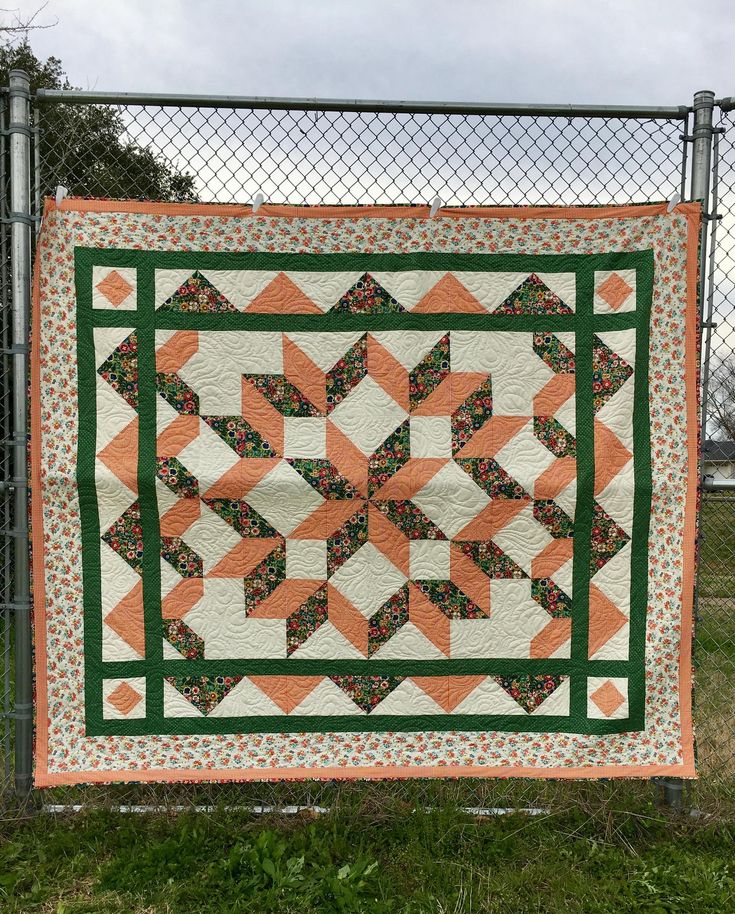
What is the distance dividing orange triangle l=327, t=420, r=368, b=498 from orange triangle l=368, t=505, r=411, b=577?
3.7 inches

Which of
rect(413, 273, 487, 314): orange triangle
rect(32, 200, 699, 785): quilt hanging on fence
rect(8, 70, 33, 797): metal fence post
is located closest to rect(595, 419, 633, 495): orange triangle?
rect(32, 200, 699, 785): quilt hanging on fence

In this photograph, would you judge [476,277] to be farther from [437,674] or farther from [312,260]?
[437,674]

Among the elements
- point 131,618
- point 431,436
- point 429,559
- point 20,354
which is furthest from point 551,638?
point 20,354

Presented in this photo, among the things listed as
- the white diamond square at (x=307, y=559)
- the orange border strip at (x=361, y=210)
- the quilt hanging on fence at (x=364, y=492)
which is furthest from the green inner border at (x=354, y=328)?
the white diamond square at (x=307, y=559)

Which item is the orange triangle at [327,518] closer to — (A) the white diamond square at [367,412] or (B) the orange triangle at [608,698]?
(A) the white diamond square at [367,412]

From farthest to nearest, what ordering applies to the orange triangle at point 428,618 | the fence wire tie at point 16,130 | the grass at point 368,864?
the orange triangle at point 428,618 < the fence wire tie at point 16,130 < the grass at point 368,864

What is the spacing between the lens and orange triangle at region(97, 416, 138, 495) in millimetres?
2033

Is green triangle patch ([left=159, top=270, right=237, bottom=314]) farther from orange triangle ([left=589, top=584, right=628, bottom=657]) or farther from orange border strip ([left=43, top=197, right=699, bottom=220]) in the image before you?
orange triangle ([left=589, top=584, right=628, bottom=657])

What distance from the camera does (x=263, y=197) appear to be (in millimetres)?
2035

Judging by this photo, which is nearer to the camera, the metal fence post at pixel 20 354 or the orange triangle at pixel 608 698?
the metal fence post at pixel 20 354

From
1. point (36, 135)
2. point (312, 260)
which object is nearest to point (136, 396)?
point (312, 260)

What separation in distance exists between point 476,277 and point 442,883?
1989mm

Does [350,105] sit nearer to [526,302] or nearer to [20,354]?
[526,302]

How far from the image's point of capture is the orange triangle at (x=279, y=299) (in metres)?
2.06
